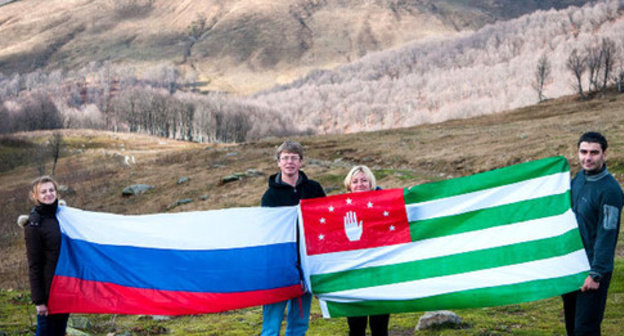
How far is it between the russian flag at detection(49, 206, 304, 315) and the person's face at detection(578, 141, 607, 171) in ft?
13.4

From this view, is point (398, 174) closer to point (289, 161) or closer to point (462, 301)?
point (462, 301)

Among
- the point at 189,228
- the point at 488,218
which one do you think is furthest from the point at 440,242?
the point at 189,228

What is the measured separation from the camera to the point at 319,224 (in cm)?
830

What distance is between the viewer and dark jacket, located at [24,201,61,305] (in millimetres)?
7582

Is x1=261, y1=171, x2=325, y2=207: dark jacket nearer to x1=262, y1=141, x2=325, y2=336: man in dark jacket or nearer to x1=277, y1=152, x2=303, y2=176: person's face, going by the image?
x1=262, y1=141, x2=325, y2=336: man in dark jacket

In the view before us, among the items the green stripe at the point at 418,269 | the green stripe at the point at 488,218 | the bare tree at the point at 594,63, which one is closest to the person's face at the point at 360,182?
the green stripe at the point at 488,218

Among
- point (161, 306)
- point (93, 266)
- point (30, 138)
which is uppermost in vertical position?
point (30, 138)

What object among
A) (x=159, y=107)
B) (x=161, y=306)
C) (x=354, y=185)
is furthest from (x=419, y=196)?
(x=159, y=107)

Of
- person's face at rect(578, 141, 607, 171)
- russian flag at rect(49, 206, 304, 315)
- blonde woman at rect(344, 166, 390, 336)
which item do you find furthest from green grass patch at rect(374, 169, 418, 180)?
person's face at rect(578, 141, 607, 171)

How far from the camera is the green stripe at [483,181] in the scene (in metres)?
8.07

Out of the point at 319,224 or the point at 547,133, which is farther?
the point at 547,133

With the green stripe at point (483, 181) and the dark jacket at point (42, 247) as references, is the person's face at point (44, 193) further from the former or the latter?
the green stripe at point (483, 181)

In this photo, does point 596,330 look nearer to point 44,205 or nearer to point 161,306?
point 161,306

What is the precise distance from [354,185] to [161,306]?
359 centimetres
